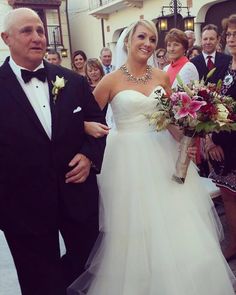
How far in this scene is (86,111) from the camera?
7.82ft

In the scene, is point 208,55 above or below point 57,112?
above

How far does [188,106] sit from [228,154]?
0.77 m

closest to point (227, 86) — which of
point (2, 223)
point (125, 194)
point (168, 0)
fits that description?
point (125, 194)

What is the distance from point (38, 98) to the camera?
2195 mm

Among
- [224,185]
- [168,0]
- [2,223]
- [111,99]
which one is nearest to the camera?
[2,223]

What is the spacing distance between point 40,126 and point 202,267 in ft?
4.58

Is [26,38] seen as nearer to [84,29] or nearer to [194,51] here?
[194,51]

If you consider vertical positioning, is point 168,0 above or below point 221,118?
above

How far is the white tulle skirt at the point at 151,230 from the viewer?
238 centimetres

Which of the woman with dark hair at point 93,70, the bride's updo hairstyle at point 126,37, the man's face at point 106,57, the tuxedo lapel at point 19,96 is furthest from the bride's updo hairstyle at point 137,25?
the man's face at point 106,57

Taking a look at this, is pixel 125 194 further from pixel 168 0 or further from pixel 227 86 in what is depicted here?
pixel 168 0

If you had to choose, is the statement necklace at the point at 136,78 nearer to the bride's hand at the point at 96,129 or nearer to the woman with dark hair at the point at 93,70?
the bride's hand at the point at 96,129

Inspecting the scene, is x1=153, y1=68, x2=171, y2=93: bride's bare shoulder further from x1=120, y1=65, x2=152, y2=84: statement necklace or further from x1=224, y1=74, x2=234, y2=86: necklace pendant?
x1=224, y1=74, x2=234, y2=86: necklace pendant

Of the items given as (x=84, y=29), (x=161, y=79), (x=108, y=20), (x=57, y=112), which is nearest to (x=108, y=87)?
(x=161, y=79)
